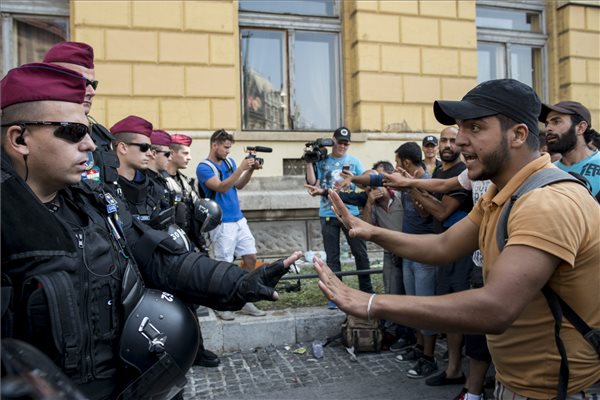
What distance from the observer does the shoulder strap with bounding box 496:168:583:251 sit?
1904 mm

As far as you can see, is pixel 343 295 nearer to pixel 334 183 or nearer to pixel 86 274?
pixel 86 274

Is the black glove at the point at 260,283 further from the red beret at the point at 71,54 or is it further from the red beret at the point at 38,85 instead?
the red beret at the point at 71,54

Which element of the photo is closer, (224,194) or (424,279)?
(424,279)

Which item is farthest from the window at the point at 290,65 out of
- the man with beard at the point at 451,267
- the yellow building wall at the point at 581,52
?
the man with beard at the point at 451,267

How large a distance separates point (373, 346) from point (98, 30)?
21.1ft

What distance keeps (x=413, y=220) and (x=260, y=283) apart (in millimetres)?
2981

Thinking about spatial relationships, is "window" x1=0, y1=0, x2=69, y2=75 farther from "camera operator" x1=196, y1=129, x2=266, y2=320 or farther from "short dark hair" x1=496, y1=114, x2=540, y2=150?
"short dark hair" x1=496, y1=114, x2=540, y2=150

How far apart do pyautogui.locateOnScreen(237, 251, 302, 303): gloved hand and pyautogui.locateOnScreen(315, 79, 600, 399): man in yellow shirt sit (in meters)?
0.19

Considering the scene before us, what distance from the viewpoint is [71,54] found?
11.1ft

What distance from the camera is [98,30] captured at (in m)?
7.93

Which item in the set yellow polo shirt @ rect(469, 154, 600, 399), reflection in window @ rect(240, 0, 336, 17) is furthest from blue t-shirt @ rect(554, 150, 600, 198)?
reflection in window @ rect(240, 0, 336, 17)

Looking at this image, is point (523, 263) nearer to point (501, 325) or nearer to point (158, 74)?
point (501, 325)

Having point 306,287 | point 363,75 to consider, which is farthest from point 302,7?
point 306,287

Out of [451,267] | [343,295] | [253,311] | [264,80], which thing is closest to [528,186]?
[343,295]
